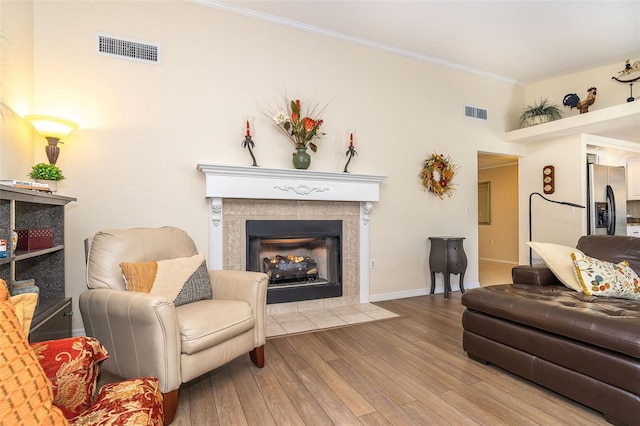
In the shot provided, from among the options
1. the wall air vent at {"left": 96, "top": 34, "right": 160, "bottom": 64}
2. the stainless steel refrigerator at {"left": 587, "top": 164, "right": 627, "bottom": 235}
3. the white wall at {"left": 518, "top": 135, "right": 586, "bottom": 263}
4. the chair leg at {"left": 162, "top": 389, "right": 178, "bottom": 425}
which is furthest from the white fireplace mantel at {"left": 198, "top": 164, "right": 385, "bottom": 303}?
the stainless steel refrigerator at {"left": 587, "top": 164, "right": 627, "bottom": 235}

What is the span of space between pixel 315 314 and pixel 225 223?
134 cm

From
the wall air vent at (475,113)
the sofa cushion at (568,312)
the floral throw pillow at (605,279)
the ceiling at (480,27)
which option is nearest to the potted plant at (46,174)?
the ceiling at (480,27)

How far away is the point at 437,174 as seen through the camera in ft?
14.1

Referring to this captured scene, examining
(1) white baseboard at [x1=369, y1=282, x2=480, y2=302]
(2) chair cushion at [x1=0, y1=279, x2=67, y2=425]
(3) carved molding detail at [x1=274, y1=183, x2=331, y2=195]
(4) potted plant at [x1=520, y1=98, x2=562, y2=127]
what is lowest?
(1) white baseboard at [x1=369, y1=282, x2=480, y2=302]

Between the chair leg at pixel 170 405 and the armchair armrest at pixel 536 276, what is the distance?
8.57 ft

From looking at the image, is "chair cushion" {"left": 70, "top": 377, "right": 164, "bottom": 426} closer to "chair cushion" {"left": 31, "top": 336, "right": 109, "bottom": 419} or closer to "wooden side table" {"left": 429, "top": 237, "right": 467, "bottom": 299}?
"chair cushion" {"left": 31, "top": 336, "right": 109, "bottom": 419}

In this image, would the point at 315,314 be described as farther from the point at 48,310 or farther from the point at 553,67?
the point at 553,67

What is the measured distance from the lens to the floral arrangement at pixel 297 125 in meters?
3.33

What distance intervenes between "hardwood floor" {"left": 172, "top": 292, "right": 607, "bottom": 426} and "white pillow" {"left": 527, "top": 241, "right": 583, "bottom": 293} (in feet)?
2.82

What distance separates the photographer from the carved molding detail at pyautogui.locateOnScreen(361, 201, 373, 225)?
3.78 metres

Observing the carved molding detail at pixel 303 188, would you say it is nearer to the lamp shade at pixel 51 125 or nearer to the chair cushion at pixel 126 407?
the lamp shade at pixel 51 125

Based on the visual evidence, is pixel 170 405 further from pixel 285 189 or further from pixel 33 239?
pixel 285 189

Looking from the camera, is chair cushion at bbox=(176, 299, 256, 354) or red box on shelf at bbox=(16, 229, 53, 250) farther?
red box on shelf at bbox=(16, 229, 53, 250)

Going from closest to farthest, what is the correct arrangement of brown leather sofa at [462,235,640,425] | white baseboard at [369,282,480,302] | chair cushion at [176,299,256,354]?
1. brown leather sofa at [462,235,640,425]
2. chair cushion at [176,299,256,354]
3. white baseboard at [369,282,480,302]
